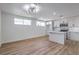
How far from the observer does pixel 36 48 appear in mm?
1840

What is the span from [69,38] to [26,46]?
1066mm

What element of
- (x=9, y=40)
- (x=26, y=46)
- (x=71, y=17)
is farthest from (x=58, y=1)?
(x=9, y=40)

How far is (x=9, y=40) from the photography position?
5.68ft

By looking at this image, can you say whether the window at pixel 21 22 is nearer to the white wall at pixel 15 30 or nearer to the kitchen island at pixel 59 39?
the white wall at pixel 15 30

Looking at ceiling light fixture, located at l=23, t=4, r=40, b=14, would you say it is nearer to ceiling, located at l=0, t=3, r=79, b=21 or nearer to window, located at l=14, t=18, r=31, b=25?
ceiling, located at l=0, t=3, r=79, b=21

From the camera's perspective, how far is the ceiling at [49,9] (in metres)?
1.73

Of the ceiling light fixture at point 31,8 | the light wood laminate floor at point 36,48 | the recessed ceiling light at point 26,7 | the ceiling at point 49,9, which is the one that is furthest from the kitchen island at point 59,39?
the recessed ceiling light at point 26,7

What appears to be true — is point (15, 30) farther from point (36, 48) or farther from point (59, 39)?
point (59, 39)

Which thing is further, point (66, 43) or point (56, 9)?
point (66, 43)

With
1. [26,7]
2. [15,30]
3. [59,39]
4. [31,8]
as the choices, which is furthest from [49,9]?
[59,39]

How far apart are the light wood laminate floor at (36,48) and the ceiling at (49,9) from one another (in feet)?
2.03

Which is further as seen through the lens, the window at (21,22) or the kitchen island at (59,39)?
the kitchen island at (59,39)
